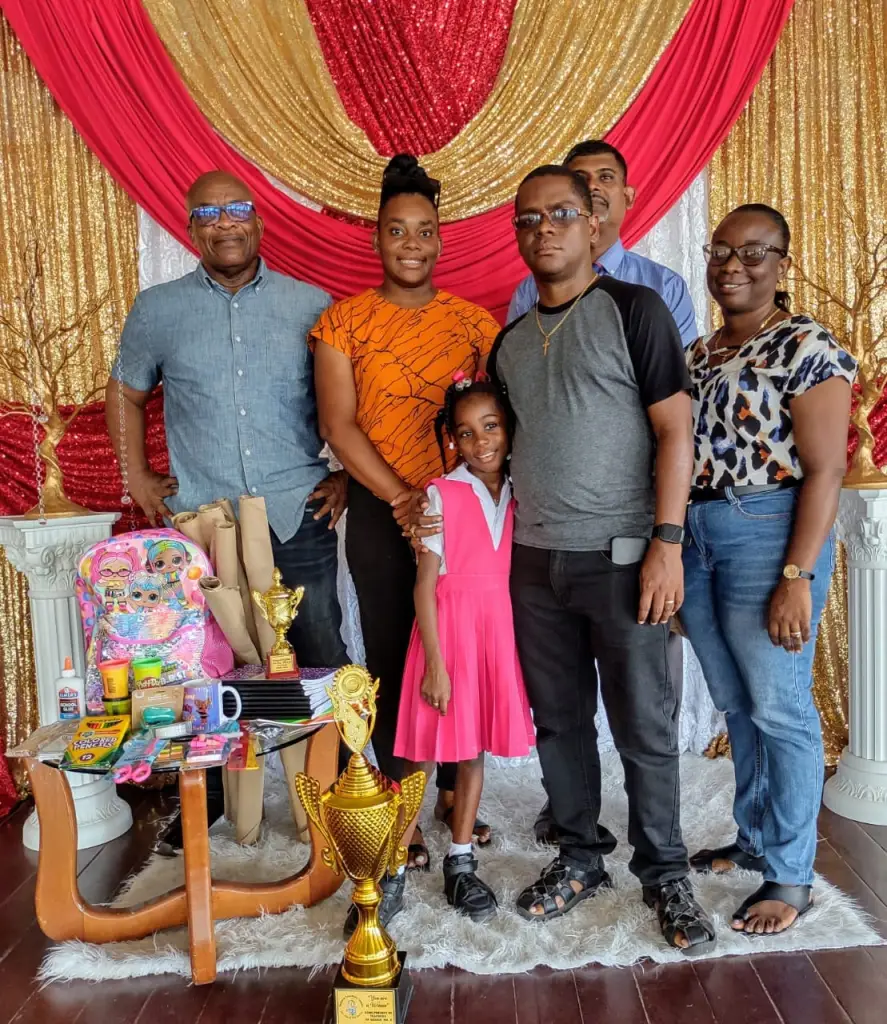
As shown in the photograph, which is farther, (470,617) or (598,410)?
(470,617)

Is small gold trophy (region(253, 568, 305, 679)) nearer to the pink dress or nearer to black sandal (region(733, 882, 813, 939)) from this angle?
the pink dress

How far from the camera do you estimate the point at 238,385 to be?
2586mm

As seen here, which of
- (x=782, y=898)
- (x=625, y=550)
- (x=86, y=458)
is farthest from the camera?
(x=86, y=458)

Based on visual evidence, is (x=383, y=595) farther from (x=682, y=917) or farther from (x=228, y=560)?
(x=682, y=917)

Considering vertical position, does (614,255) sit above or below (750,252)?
above

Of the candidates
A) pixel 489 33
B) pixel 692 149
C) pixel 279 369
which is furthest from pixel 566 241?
pixel 489 33

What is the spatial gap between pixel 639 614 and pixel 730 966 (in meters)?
0.81

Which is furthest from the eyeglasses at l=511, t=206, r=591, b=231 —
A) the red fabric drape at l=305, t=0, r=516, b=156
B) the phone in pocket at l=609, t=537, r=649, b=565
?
the red fabric drape at l=305, t=0, r=516, b=156

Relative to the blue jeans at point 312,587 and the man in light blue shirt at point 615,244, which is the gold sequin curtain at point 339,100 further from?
the blue jeans at point 312,587

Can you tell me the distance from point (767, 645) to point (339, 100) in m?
2.37

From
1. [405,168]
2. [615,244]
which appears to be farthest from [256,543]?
[615,244]

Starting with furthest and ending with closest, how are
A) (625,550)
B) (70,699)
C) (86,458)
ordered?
(86,458)
(70,699)
(625,550)

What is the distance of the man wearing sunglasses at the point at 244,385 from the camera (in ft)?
8.48

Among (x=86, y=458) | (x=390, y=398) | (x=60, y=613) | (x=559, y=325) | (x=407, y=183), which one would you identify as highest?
(x=407, y=183)
